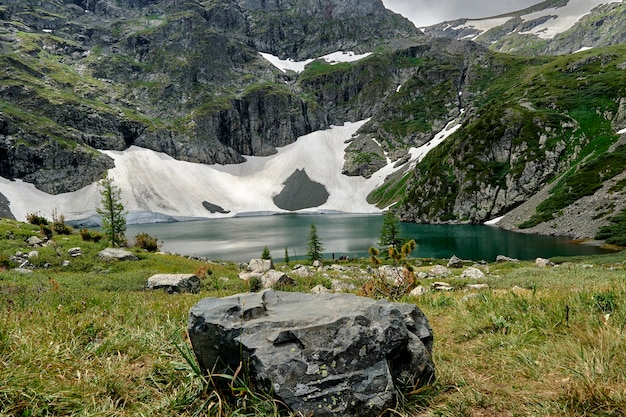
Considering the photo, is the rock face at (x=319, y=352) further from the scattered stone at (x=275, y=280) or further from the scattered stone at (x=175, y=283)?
the scattered stone at (x=175, y=283)

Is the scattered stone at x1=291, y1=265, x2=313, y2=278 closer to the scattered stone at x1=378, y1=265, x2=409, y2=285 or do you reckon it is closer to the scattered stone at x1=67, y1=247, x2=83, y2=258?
the scattered stone at x1=378, y1=265, x2=409, y2=285

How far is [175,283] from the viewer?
52.9 feet

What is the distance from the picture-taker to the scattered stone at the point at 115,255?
24.0 meters

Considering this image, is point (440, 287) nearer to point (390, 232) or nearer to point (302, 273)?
point (302, 273)

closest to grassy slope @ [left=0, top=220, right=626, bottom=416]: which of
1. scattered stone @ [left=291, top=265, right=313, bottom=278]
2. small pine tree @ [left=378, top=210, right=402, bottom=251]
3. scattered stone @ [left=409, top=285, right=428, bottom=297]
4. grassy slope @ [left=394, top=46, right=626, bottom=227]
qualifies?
scattered stone @ [left=409, top=285, right=428, bottom=297]

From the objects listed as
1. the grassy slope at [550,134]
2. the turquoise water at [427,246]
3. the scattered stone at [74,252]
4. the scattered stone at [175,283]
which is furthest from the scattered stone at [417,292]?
the grassy slope at [550,134]

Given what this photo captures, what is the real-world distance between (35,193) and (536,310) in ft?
733

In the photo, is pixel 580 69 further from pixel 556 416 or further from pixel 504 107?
pixel 556 416

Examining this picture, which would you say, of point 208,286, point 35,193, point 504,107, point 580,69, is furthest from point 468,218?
point 35,193

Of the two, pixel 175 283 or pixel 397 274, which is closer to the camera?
pixel 397 274

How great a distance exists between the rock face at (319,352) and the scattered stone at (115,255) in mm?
24504

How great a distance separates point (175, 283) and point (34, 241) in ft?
58.0

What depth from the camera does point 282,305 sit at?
4.37 m

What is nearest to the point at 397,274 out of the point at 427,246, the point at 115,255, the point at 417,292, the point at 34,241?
the point at 417,292
